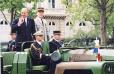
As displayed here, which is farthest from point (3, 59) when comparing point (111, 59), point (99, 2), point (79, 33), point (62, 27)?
point (62, 27)

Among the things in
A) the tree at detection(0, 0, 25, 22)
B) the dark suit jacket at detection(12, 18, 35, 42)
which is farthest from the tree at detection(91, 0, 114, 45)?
the dark suit jacket at detection(12, 18, 35, 42)

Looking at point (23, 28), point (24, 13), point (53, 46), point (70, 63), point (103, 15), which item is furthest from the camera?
point (103, 15)

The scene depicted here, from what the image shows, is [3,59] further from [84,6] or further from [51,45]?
[84,6]

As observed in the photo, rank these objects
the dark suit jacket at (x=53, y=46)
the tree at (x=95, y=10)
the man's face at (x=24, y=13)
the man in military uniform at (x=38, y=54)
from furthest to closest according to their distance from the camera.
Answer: the tree at (x=95, y=10)
the man's face at (x=24, y=13)
the dark suit jacket at (x=53, y=46)
the man in military uniform at (x=38, y=54)

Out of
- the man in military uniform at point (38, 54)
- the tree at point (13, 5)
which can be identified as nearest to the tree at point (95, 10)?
the tree at point (13, 5)

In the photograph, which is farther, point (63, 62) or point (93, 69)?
point (63, 62)

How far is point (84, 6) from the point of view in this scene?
45.9m

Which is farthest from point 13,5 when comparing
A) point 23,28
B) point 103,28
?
point 23,28

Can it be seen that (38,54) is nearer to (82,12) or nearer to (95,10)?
A: (95,10)

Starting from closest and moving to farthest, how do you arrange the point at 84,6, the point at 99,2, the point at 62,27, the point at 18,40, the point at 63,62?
the point at 63,62, the point at 18,40, the point at 99,2, the point at 84,6, the point at 62,27

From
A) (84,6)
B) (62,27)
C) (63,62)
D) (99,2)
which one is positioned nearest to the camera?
(63,62)

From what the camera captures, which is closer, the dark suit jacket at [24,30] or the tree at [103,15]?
the dark suit jacket at [24,30]

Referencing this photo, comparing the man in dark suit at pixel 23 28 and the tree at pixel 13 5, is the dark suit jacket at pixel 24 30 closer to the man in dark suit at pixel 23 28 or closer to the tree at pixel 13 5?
the man in dark suit at pixel 23 28

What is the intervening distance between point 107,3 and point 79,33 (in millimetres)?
21510
